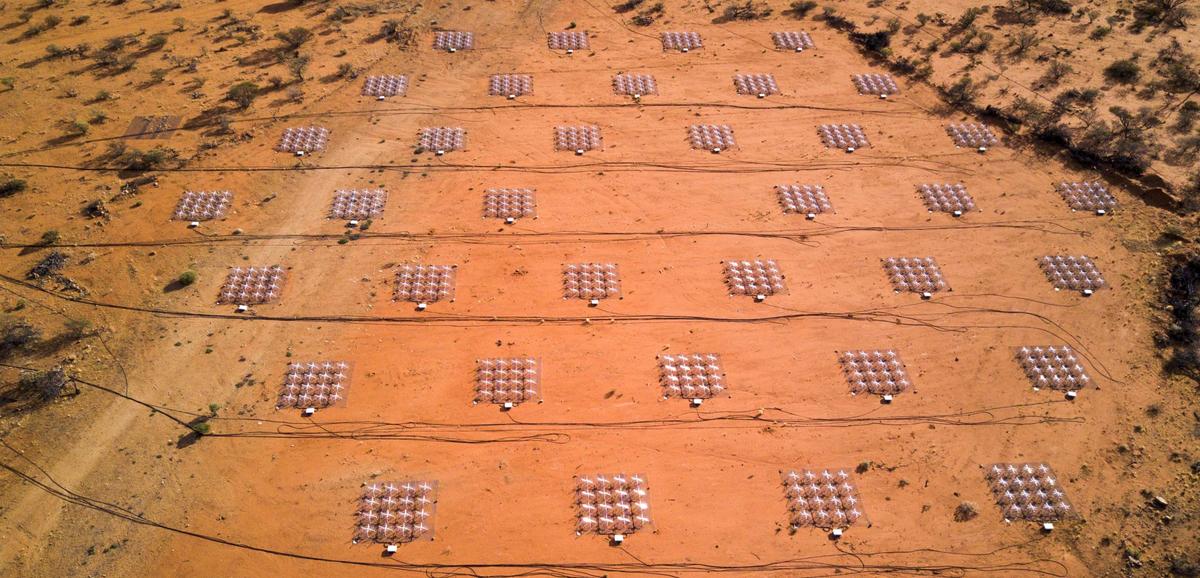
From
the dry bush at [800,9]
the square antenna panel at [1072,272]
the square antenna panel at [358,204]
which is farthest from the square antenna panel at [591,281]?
the dry bush at [800,9]

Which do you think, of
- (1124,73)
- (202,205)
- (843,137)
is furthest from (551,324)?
(1124,73)

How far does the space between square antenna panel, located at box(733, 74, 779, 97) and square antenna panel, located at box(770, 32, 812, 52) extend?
409 cm

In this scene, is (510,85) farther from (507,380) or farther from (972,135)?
(972,135)

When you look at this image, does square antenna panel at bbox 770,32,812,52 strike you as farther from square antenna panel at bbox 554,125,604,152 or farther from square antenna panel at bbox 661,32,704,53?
square antenna panel at bbox 554,125,604,152

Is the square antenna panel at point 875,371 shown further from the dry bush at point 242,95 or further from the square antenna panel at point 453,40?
the dry bush at point 242,95

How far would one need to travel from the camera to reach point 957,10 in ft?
167

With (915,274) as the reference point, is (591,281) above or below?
above

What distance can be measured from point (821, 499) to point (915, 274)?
13589 mm

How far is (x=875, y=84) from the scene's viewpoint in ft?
148

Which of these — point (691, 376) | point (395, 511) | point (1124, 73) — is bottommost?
point (395, 511)

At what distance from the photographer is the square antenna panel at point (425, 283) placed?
33.3 m

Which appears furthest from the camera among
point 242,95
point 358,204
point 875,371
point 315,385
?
point 242,95

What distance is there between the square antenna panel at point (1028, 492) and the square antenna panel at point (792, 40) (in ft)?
103

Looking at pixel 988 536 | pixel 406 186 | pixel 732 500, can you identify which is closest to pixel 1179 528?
pixel 988 536
